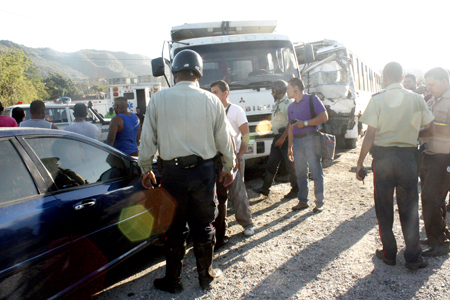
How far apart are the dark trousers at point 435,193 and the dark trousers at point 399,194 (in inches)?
13.9

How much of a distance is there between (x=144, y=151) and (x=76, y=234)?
774mm

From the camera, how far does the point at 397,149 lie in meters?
2.75

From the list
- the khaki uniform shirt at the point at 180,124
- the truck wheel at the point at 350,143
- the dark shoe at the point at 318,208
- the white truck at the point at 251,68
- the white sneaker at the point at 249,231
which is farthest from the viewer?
the truck wheel at the point at 350,143

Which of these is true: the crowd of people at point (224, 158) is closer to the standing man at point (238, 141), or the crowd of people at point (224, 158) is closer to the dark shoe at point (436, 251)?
the dark shoe at point (436, 251)

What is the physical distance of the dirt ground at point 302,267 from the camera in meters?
2.62

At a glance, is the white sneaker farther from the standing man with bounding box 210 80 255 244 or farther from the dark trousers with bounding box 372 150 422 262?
the dark trousers with bounding box 372 150 422 262

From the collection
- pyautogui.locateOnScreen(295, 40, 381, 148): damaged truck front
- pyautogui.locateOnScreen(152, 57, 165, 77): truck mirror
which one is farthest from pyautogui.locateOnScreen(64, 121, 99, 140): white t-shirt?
pyautogui.locateOnScreen(295, 40, 381, 148): damaged truck front

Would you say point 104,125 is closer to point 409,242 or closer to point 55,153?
point 55,153

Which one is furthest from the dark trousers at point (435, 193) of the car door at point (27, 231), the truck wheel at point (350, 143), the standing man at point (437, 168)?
the truck wheel at point (350, 143)

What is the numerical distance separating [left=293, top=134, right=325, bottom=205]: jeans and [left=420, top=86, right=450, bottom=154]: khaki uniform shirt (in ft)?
4.92

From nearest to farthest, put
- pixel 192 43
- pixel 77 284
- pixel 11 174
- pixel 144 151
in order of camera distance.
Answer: pixel 11 174, pixel 77 284, pixel 144 151, pixel 192 43

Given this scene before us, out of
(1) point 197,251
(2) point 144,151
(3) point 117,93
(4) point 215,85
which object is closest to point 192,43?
(4) point 215,85

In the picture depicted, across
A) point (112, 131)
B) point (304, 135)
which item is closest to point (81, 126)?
point (112, 131)

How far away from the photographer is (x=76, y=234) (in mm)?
2297
